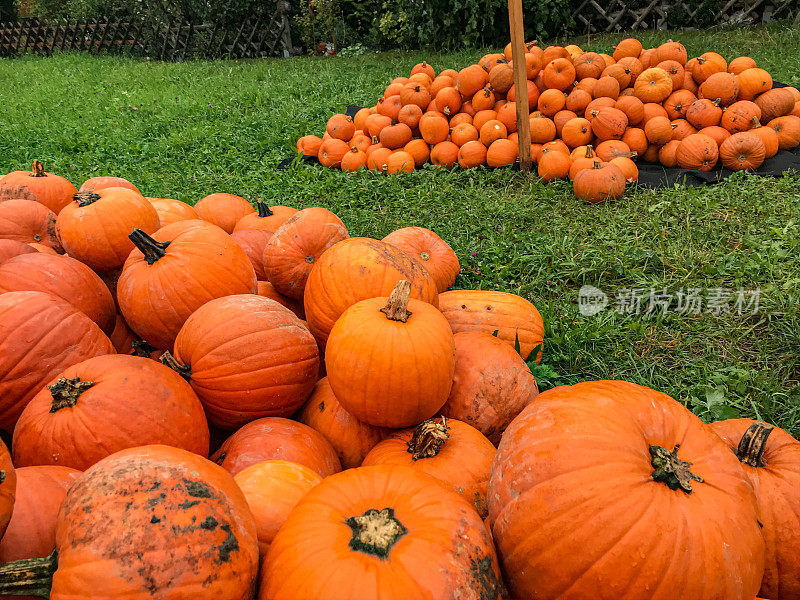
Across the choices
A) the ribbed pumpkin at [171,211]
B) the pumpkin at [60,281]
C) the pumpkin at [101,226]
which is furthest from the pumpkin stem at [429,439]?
the ribbed pumpkin at [171,211]

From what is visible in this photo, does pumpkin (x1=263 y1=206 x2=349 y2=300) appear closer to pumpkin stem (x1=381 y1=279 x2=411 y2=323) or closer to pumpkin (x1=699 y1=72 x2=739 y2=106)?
pumpkin stem (x1=381 y1=279 x2=411 y2=323)

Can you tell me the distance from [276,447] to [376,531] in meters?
0.77

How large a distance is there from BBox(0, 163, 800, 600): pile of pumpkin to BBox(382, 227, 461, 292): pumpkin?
1.77 feet

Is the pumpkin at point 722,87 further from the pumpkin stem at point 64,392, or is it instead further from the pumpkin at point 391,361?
the pumpkin stem at point 64,392

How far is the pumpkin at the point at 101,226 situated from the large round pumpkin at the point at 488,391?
68.2 inches

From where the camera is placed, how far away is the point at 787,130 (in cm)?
553

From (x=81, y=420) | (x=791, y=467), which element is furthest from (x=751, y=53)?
(x=81, y=420)

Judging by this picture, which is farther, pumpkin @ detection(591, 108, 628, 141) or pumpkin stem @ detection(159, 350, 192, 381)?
pumpkin @ detection(591, 108, 628, 141)

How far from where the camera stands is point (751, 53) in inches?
345

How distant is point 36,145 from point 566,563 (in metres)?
9.43

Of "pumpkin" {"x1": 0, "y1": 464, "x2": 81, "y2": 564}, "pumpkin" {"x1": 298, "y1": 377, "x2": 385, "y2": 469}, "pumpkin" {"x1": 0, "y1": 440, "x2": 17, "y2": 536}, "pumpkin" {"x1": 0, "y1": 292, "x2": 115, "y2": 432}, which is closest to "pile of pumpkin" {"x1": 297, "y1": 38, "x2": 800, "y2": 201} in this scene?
"pumpkin" {"x1": 298, "y1": 377, "x2": 385, "y2": 469}

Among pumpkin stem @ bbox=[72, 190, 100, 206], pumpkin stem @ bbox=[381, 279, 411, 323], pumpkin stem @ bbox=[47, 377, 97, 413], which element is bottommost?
pumpkin stem @ bbox=[47, 377, 97, 413]

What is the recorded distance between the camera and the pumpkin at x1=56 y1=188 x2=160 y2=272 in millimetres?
2506

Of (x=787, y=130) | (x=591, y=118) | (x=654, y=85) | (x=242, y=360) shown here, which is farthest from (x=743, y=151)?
(x=242, y=360)
